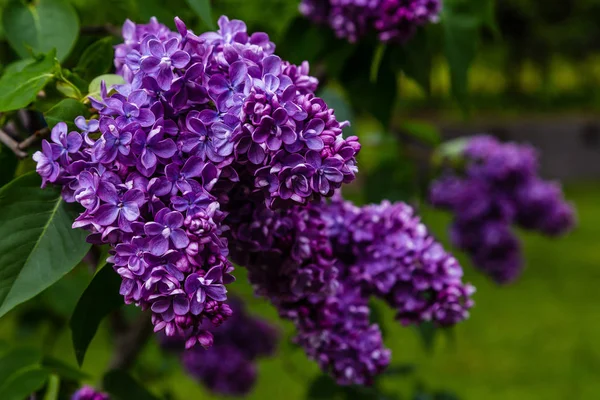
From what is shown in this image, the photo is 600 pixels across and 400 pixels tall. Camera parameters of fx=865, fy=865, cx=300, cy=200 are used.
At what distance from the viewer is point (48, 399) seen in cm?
110

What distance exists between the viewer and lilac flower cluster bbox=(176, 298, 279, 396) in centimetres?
222

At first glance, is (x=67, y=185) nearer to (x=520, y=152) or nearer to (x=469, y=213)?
(x=469, y=213)

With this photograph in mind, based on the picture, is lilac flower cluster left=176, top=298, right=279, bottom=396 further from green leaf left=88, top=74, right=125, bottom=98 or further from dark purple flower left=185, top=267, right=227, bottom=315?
dark purple flower left=185, top=267, right=227, bottom=315

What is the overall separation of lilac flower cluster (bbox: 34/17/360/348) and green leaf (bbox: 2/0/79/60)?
14.1 inches

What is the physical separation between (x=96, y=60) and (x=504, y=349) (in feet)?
13.3

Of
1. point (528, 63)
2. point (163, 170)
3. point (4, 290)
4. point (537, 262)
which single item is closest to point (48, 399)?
point (4, 290)

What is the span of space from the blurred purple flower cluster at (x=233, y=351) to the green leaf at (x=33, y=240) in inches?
54.7

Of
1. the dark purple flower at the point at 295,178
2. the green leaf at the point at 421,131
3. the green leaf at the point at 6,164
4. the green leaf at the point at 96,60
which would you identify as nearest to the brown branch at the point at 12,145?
the green leaf at the point at 6,164

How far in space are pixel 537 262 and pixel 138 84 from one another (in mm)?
6070

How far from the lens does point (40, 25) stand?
110 cm

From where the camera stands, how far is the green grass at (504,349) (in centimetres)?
406

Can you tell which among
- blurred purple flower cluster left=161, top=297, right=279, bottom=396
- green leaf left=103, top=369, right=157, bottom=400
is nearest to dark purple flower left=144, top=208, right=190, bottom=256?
green leaf left=103, top=369, right=157, bottom=400

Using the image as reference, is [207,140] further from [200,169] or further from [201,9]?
[201,9]

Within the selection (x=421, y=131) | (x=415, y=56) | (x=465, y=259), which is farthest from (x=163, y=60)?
(x=465, y=259)
